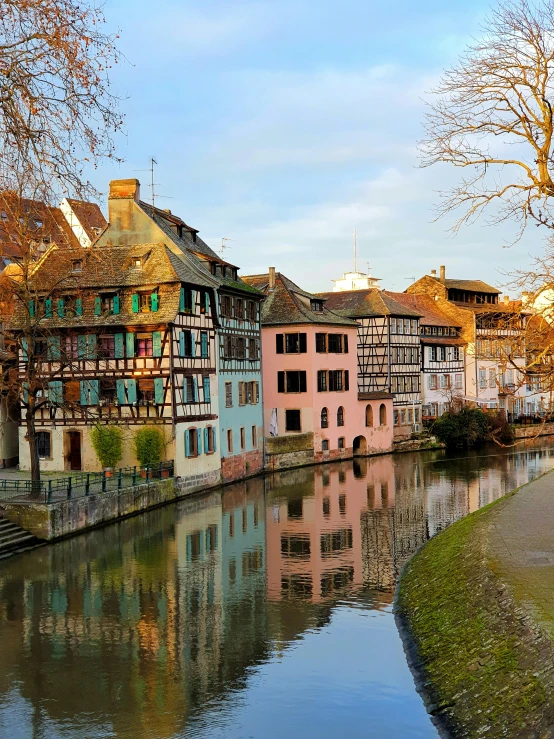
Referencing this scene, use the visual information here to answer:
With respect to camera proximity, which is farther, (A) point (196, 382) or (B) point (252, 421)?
(B) point (252, 421)

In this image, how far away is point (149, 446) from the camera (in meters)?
36.0

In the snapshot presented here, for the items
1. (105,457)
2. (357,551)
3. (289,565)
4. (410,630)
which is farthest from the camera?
(105,457)

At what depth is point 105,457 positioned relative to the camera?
119 ft

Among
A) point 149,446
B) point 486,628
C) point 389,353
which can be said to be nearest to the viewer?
point 486,628

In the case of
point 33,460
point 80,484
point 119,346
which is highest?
point 119,346

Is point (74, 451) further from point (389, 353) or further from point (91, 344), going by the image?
point (389, 353)

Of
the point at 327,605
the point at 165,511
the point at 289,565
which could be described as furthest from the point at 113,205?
the point at 327,605

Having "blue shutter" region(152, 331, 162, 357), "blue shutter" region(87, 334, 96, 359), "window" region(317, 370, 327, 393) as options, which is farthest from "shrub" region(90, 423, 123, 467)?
"window" region(317, 370, 327, 393)

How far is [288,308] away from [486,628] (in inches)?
1474

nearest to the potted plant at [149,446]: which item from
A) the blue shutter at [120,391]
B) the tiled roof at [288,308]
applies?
the blue shutter at [120,391]

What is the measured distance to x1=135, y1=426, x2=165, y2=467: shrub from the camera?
36.0 m

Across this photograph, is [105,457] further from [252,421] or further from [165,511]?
[252,421]

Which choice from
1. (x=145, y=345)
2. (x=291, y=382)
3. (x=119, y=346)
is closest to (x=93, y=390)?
(x=119, y=346)

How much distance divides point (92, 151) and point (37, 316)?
19935mm
